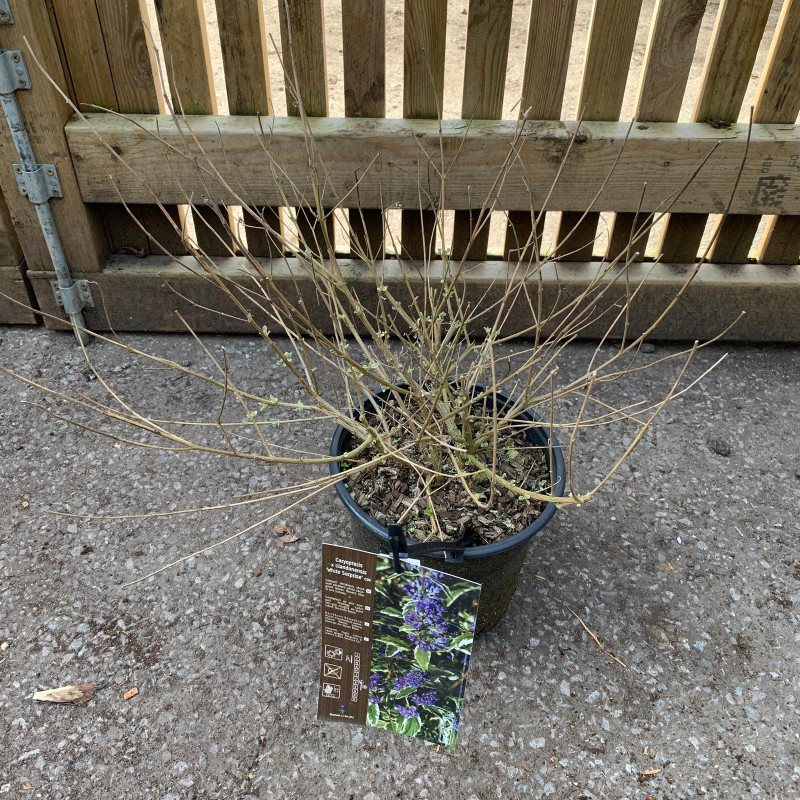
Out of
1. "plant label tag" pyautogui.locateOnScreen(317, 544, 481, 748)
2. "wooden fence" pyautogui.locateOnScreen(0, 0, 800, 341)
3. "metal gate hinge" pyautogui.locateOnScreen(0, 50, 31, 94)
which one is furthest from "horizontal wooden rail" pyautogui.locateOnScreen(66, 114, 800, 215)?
"plant label tag" pyautogui.locateOnScreen(317, 544, 481, 748)

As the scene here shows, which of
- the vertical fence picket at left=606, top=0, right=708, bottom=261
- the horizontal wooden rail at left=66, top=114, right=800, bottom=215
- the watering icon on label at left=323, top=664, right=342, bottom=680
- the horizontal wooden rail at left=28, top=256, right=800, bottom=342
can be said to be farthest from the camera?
the horizontal wooden rail at left=28, top=256, right=800, bottom=342

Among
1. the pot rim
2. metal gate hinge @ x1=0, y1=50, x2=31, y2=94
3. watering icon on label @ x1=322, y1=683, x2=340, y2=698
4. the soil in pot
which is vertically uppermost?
metal gate hinge @ x1=0, y1=50, x2=31, y2=94

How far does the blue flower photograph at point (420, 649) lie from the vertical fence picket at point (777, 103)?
1.48 metres

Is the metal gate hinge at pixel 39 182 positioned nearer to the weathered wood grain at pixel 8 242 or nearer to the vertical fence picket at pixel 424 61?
the weathered wood grain at pixel 8 242

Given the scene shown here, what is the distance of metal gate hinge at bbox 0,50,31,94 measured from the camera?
7.40 ft

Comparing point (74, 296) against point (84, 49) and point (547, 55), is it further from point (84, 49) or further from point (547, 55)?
point (547, 55)

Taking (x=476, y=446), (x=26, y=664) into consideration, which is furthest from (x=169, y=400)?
(x=476, y=446)

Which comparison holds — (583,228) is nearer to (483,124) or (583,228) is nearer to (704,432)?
(483,124)

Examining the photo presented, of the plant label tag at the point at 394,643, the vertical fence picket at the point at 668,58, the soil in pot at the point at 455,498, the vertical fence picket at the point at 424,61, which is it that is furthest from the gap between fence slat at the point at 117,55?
the vertical fence picket at the point at 668,58

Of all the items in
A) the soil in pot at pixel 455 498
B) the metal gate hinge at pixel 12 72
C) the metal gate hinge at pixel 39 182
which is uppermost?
the metal gate hinge at pixel 12 72

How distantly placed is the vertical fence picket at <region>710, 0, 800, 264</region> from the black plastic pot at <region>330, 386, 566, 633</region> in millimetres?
1124

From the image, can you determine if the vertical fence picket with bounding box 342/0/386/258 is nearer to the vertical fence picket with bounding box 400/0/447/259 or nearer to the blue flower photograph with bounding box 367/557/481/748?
the vertical fence picket with bounding box 400/0/447/259

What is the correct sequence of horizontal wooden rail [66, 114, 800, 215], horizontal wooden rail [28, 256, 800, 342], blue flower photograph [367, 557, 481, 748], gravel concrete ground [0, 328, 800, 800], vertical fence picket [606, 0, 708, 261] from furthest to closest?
horizontal wooden rail [28, 256, 800, 342]
horizontal wooden rail [66, 114, 800, 215]
vertical fence picket [606, 0, 708, 261]
gravel concrete ground [0, 328, 800, 800]
blue flower photograph [367, 557, 481, 748]

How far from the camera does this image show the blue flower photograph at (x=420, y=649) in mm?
1364
